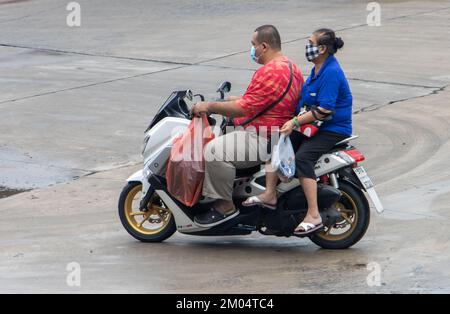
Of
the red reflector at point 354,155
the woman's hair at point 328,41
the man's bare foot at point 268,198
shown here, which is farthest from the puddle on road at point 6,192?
the woman's hair at point 328,41

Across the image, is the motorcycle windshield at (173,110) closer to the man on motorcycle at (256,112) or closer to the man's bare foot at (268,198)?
the man on motorcycle at (256,112)

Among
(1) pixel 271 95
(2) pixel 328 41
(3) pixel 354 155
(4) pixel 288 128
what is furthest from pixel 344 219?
(2) pixel 328 41

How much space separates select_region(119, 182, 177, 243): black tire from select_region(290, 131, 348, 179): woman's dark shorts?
1.26 meters

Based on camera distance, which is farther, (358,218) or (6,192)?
(6,192)

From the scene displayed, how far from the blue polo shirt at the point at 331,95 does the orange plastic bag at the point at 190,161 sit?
76cm

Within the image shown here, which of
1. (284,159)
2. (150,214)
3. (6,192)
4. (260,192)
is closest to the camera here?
(284,159)

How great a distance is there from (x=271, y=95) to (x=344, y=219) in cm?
113

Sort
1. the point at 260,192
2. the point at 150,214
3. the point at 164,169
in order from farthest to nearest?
1. the point at 150,214
2. the point at 164,169
3. the point at 260,192

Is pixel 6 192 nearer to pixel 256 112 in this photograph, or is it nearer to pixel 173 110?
pixel 173 110

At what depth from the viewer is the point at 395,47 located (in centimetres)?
1684

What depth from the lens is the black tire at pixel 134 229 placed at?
812 cm

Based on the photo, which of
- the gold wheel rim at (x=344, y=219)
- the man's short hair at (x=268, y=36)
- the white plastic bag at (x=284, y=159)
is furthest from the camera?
the gold wheel rim at (x=344, y=219)

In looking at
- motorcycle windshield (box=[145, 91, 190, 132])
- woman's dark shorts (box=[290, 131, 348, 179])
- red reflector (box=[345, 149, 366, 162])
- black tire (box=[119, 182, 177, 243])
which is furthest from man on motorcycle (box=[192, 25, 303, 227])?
black tire (box=[119, 182, 177, 243])

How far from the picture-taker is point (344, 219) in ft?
25.4
